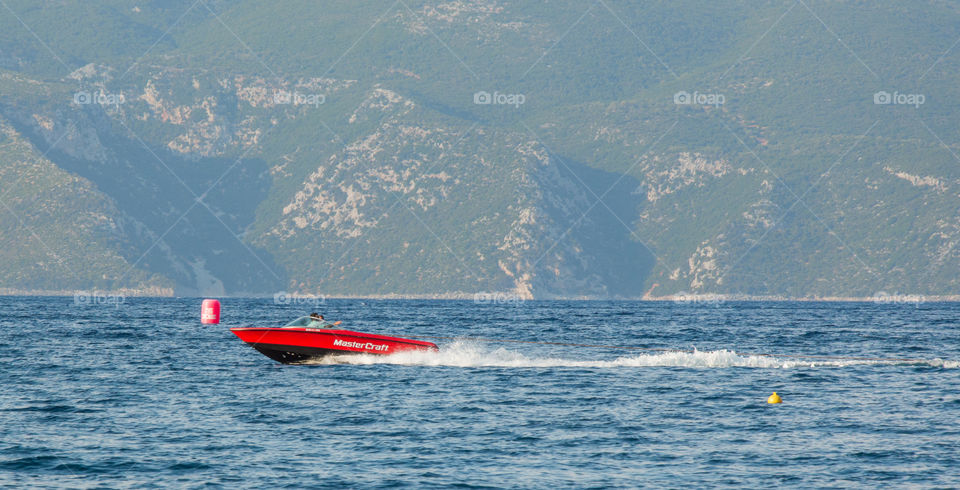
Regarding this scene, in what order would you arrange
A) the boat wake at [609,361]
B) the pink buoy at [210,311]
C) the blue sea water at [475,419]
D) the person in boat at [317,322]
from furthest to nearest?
the pink buoy at [210,311] < the boat wake at [609,361] < the person in boat at [317,322] < the blue sea water at [475,419]

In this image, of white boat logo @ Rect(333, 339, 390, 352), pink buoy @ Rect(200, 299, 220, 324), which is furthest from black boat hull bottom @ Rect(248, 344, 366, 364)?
pink buoy @ Rect(200, 299, 220, 324)

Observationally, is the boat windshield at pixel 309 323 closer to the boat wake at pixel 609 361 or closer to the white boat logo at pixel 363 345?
the white boat logo at pixel 363 345

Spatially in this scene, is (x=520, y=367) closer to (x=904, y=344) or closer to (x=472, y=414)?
(x=472, y=414)

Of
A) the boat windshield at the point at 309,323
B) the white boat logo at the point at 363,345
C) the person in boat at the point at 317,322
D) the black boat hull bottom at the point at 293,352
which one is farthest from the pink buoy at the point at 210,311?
the white boat logo at the point at 363,345

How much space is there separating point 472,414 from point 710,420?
770cm

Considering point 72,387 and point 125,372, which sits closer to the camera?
point 72,387

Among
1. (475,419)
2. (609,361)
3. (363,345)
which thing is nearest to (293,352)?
(363,345)

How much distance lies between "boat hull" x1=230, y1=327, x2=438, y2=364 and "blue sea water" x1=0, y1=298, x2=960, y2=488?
66cm

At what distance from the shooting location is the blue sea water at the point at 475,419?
85.7ft

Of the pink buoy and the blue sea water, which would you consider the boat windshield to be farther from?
the pink buoy

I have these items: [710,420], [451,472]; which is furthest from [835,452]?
[451,472]

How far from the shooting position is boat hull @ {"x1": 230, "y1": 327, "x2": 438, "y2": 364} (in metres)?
47.1

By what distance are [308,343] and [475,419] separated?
51.9 feet

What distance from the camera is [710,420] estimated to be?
111 feet
